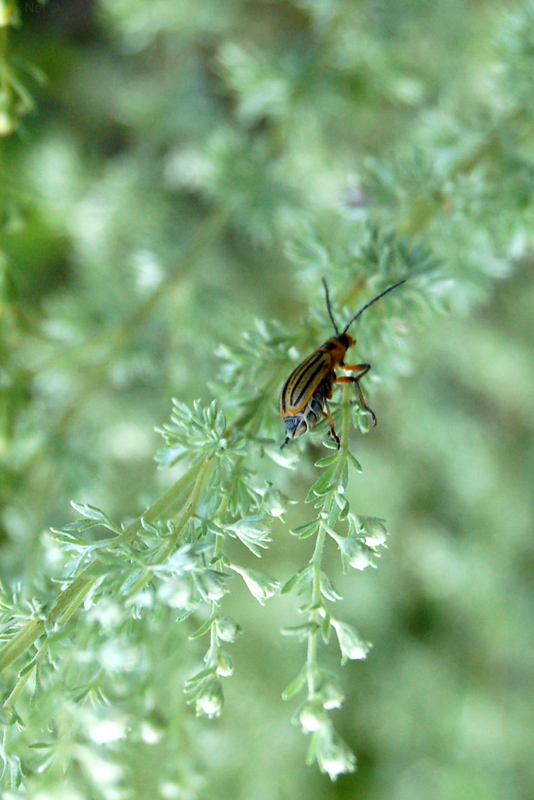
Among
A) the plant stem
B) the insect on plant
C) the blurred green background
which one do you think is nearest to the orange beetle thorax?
the insect on plant

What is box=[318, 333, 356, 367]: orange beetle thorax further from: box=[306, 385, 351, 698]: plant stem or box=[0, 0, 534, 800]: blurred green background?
box=[0, 0, 534, 800]: blurred green background

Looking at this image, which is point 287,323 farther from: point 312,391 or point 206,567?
point 206,567

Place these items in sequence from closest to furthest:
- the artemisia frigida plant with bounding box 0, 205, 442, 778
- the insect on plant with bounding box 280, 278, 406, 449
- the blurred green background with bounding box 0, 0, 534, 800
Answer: the artemisia frigida plant with bounding box 0, 205, 442, 778 < the insect on plant with bounding box 280, 278, 406, 449 < the blurred green background with bounding box 0, 0, 534, 800

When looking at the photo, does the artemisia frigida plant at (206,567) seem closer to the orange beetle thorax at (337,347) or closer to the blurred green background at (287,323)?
→ the orange beetle thorax at (337,347)

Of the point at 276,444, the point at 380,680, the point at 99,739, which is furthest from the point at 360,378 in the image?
the point at 380,680

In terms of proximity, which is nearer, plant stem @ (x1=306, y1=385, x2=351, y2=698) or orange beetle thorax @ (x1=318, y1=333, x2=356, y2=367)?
plant stem @ (x1=306, y1=385, x2=351, y2=698)

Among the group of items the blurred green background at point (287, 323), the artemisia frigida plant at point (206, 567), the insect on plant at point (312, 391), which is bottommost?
the artemisia frigida plant at point (206, 567)

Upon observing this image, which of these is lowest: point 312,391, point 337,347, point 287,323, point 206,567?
point 206,567

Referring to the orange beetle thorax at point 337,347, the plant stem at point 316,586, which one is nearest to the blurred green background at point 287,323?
the orange beetle thorax at point 337,347

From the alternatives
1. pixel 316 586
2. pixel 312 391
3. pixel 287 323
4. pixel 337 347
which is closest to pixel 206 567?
pixel 316 586
